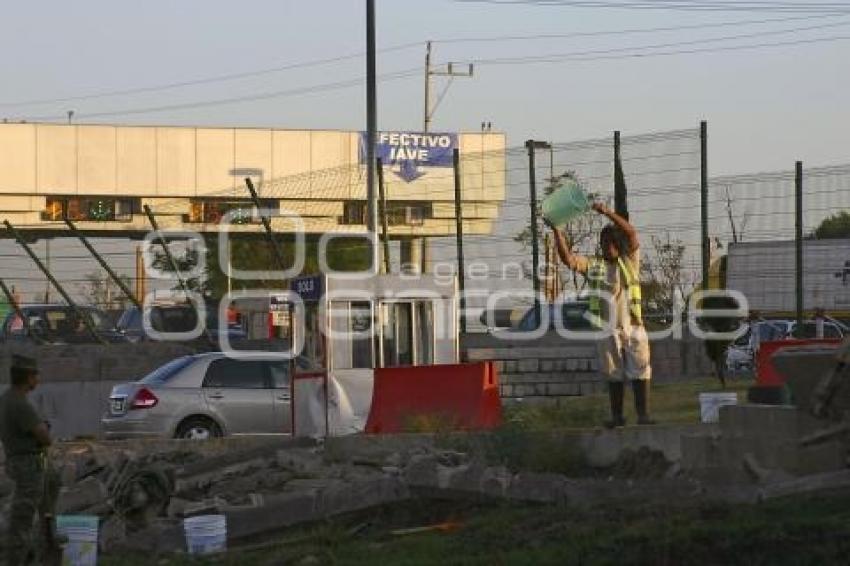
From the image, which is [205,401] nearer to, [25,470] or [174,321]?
[25,470]

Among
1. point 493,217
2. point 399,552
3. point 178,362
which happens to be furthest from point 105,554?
point 493,217

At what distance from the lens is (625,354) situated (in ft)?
49.3

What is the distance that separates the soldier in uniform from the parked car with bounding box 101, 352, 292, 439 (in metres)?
8.65

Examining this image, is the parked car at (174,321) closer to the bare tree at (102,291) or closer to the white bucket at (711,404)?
the bare tree at (102,291)

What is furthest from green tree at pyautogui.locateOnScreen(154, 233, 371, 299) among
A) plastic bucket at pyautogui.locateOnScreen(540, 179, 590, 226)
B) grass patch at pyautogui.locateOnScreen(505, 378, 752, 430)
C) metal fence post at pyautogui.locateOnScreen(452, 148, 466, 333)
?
plastic bucket at pyautogui.locateOnScreen(540, 179, 590, 226)

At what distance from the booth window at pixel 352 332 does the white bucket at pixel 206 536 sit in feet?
23.7

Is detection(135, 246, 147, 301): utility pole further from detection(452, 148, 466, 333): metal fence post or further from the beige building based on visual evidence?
the beige building

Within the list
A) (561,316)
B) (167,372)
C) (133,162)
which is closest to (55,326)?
(167,372)

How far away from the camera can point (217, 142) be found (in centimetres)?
6675

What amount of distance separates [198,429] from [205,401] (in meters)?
0.39

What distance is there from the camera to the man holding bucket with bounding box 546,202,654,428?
14945 mm

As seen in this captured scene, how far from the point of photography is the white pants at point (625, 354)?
1502 centimetres

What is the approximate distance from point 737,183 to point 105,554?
12.7 m

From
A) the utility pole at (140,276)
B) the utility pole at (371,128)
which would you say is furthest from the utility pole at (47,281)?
the utility pole at (371,128)
